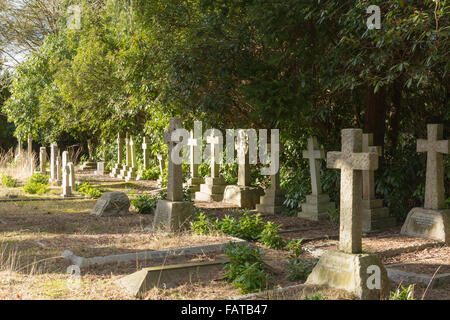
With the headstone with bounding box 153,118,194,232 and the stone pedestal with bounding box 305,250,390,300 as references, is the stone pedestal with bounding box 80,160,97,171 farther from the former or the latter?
the stone pedestal with bounding box 305,250,390,300

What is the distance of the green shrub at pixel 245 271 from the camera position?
187 inches

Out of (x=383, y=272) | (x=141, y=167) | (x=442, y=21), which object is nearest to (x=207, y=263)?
(x=383, y=272)

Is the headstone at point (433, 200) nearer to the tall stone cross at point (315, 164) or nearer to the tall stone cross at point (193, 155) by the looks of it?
the tall stone cross at point (315, 164)

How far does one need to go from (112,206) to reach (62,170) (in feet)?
19.0

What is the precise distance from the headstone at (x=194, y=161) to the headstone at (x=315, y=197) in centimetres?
395

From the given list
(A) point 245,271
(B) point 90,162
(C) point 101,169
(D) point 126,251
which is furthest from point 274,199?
(B) point 90,162

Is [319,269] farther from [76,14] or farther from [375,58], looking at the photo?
[76,14]

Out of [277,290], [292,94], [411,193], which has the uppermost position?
[292,94]

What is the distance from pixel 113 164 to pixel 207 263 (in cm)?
1558

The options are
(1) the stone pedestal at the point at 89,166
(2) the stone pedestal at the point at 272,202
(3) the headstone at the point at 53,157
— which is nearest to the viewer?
(2) the stone pedestal at the point at 272,202

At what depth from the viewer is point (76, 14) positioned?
59.9 ft

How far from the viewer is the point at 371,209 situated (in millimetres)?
8375

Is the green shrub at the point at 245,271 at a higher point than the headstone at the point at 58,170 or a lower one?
lower

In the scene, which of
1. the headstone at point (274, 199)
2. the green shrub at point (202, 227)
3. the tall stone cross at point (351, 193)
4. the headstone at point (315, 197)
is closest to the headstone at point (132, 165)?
the headstone at point (274, 199)
